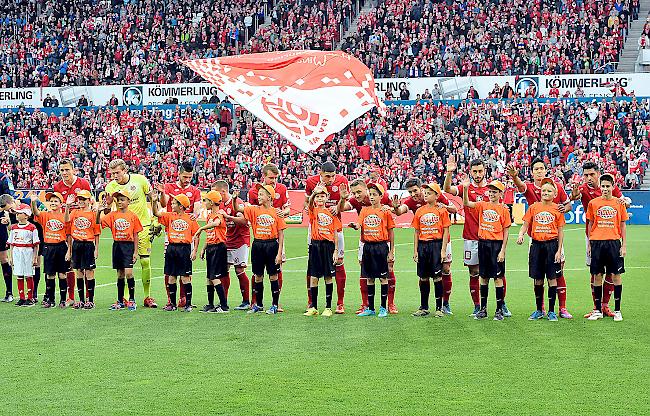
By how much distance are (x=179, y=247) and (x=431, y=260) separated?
3638 millimetres

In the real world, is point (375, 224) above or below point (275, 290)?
above

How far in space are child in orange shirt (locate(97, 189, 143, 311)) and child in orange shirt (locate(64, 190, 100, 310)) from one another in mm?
373

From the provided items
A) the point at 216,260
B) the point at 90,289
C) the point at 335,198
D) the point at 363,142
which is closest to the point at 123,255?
the point at 90,289

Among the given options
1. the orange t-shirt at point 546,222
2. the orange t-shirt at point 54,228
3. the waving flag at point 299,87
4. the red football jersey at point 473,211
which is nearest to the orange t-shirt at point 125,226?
the orange t-shirt at point 54,228

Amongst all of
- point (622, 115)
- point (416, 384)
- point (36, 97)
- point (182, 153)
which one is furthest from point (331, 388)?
point (36, 97)

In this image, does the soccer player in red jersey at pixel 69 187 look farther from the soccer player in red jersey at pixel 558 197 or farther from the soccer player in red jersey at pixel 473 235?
the soccer player in red jersey at pixel 558 197

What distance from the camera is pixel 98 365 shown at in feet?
33.2

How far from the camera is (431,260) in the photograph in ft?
43.6

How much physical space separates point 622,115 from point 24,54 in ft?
96.9

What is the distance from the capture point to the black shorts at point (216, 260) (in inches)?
Result: 560

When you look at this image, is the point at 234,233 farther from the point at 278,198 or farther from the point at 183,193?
the point at 183,193

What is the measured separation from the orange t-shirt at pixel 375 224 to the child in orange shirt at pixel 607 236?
8.60ft

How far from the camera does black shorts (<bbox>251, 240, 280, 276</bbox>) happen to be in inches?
547

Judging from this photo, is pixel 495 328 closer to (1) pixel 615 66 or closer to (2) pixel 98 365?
(2) pixel 98 365
